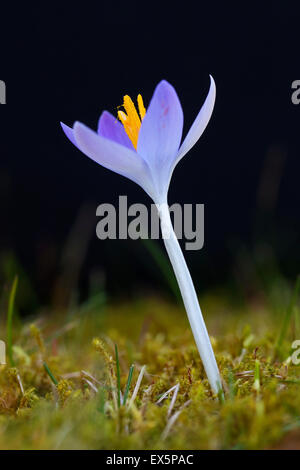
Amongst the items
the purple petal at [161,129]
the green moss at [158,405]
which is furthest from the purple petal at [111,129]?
the green moss at [158,405]

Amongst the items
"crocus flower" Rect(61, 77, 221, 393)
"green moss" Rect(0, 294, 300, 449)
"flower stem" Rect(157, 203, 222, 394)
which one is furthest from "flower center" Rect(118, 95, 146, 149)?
"green moss" Rect(0, 294, 300, 449)

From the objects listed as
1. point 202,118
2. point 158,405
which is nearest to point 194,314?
point 158,405

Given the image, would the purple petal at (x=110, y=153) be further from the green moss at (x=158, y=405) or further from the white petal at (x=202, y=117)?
the green moss at (x=158, y=405)

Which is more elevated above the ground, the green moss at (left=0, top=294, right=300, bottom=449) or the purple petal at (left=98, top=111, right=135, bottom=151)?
the purple petal at (left=98, top=111, right=135, bottom=151)

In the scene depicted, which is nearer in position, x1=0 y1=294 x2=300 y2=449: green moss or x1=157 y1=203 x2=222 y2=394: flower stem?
x1=0 y1=294 x2=300 y2=449: green moss

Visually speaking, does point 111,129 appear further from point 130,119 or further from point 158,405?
point 158,405

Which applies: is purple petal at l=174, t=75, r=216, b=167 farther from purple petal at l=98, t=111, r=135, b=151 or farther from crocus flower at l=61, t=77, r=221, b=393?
purple petal at l=98, t=111, r=135, b=151
